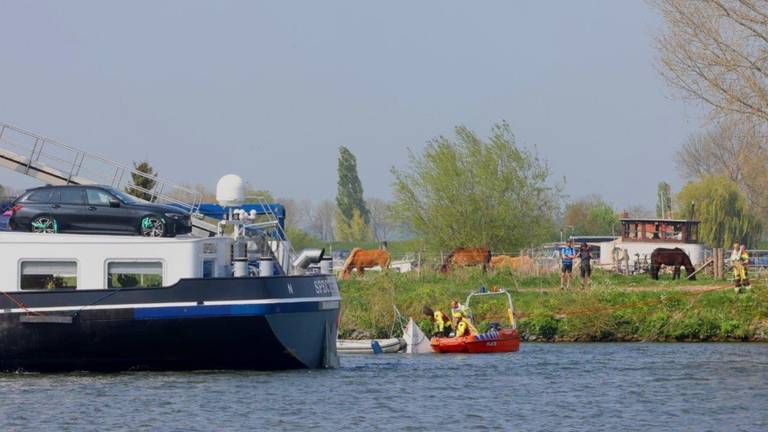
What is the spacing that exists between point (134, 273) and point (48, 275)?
1.74 m

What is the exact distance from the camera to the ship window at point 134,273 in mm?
29062

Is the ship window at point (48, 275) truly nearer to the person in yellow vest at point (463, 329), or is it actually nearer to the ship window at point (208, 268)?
the ship window at point (208, 268)

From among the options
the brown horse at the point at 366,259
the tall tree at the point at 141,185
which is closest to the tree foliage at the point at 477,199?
the brown horse at the point at 366,259

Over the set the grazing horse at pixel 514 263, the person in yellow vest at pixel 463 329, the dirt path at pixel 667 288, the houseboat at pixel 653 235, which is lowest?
the person in yellow vest at pixel 463 329

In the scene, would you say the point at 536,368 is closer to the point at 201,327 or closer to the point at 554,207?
the point at 201,327

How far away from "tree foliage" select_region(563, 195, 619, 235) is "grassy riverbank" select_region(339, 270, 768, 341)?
2791 inches

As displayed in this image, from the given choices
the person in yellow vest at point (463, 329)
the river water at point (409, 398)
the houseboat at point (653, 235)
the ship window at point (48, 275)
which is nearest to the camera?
the river water at point (409, 398)

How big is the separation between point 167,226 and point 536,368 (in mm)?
9998

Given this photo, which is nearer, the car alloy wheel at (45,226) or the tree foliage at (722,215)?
the car alloy wheel at (45,226)

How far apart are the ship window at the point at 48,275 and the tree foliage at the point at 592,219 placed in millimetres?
93393

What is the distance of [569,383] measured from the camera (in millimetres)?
31594

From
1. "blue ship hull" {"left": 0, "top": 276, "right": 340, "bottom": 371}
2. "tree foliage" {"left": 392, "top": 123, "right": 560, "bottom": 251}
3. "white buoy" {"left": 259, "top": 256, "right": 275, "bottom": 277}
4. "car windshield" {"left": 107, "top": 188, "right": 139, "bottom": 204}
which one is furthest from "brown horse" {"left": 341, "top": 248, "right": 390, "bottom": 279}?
"blue ship hull" {"left": 0, "top": 276, "right": 340, "bottom": 371}

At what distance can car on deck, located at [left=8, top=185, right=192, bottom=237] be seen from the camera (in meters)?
30.0

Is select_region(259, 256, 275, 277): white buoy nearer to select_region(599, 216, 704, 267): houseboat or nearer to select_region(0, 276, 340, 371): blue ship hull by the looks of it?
select_region(0, 276, 340, 371): blue ship hull
